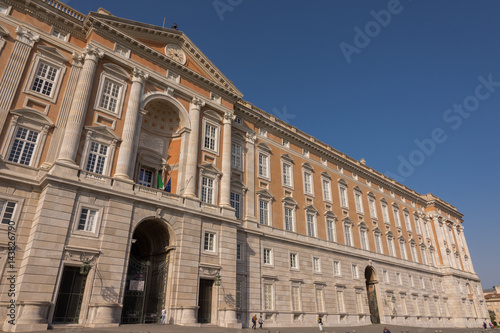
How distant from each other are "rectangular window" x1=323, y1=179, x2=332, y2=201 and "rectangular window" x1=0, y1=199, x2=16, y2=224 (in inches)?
1312

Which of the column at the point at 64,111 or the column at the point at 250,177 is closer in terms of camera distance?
the column at the point at 64,111

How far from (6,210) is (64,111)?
8.12 meters

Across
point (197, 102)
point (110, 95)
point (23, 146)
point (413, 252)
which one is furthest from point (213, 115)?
point (413, 252)

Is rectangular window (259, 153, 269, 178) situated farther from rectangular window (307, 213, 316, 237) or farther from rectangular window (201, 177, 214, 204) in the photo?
rectangular window (201, 177, 214, 204)

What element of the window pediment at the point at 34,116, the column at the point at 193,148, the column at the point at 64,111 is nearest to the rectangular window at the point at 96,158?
the column at the point at 64,111

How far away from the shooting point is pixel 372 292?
146 feet

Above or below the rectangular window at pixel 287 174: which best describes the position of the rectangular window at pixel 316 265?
below

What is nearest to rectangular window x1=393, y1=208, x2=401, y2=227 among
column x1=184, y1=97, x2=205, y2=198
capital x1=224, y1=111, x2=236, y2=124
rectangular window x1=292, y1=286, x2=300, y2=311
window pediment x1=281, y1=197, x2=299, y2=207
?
window pediment x1=281, y1=197, x2=299, y2=207

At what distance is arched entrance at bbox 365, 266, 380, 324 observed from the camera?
43.0 metres

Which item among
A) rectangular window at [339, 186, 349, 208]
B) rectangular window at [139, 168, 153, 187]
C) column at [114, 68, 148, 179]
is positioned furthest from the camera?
rectangular window at [339, 186, 349, 208]

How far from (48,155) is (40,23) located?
1059 centimetres

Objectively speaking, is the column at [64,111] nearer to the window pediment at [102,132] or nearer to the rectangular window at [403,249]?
the window pediment at [102,132]

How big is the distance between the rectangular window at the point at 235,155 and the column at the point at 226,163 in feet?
7.76

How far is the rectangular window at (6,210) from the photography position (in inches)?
794
